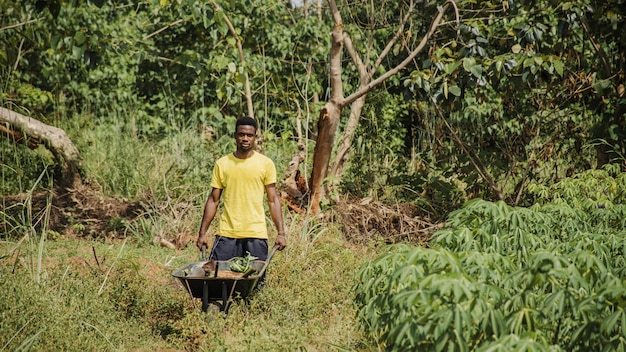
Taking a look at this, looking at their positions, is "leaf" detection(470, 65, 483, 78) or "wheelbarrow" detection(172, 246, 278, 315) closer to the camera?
"wheelbarrow" detection(172, 246, 278, 315)

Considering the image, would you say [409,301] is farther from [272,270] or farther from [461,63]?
[461,63]

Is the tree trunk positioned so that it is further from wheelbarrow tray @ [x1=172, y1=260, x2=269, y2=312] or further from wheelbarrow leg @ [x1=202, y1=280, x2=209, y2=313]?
wheelbarrow leg @ [x1=202, y1=280, x2=209, y2=313]

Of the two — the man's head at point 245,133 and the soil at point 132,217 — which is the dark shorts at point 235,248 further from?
the soil at point 132,217

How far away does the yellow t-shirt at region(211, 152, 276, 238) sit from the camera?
17.0 ft

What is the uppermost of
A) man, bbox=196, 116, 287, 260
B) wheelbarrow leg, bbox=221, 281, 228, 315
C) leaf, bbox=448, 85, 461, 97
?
leaf, bbox=448, 85, 461, 97

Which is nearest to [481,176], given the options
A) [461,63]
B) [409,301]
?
[461,63]

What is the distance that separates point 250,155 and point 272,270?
1.20 metres

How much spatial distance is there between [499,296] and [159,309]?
3.21 meters

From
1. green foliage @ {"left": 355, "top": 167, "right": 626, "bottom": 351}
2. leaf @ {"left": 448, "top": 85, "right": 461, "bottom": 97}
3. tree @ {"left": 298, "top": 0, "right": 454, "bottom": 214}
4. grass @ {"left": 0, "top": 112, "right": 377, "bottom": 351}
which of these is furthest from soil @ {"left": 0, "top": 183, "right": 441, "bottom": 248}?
green foliage @ {"left": 355, "top": 167, "right": 626, "bottom": 351}

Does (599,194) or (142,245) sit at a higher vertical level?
(599,194)

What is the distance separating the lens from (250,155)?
5238mm

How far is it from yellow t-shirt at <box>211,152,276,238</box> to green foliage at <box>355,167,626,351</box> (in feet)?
5.46

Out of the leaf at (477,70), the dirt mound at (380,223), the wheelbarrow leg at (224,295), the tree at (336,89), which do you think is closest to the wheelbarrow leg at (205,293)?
the wheelbarrow leg at (224,295)

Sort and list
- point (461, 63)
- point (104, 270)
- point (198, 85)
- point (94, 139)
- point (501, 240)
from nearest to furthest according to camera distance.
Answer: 1. point (501, 240)
2. point (104, 270)
3. point (461, 63)
4. point (94, 139)
5. point (198, 85)
